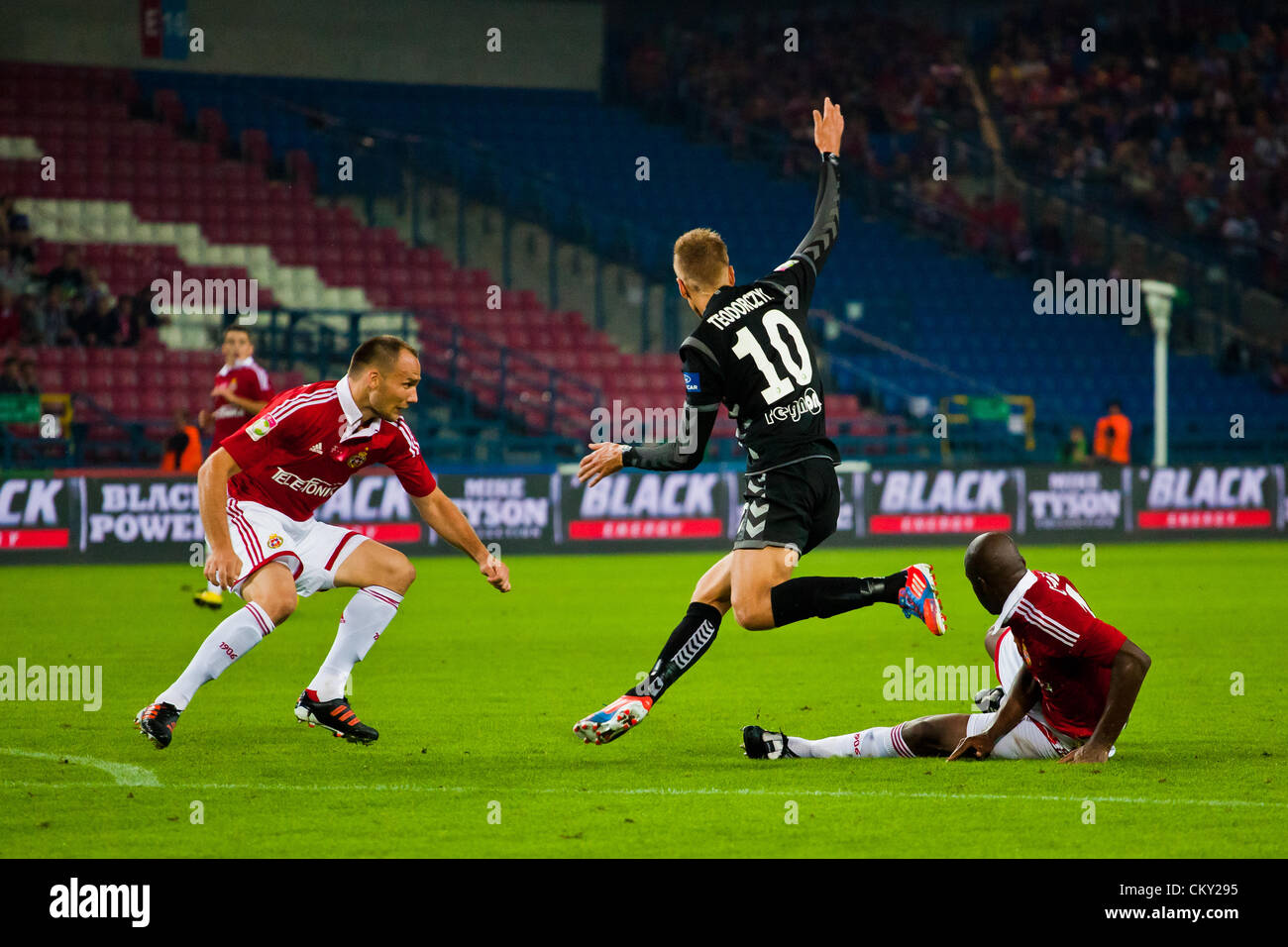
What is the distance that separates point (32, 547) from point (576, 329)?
11394 mm

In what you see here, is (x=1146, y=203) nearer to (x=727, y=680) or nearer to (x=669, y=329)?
(x=669, y=329)

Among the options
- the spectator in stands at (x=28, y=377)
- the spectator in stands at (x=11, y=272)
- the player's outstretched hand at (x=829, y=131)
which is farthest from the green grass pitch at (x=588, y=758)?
the spectator in stands at (x=11, y=272)

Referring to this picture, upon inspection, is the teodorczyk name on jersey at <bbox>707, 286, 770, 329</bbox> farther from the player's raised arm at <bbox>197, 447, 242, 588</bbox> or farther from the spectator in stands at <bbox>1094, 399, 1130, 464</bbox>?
the spectator in stands at <bbox>1094, 399, 1130, 464</bbox>

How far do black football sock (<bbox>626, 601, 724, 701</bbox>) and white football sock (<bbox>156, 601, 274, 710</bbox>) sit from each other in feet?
5.60

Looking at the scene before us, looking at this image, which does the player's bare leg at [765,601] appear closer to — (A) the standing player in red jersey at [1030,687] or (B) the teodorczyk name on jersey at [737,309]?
(A) the standing player in red jersey at [1030,687]

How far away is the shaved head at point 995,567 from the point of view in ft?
22.0

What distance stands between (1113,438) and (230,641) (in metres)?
19.2

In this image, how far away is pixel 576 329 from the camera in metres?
28.8

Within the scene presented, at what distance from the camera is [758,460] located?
7.61m

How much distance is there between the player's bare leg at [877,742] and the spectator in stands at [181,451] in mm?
14168

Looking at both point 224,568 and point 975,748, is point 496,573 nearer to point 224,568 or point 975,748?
point 224,568

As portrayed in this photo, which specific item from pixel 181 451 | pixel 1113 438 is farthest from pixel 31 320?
pixel 1113 438

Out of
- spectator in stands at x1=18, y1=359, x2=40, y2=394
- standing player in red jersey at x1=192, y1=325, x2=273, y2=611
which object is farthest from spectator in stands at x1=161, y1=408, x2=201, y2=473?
standing player in red jersey at x1=192, y1=325, x2=273, y2=611
